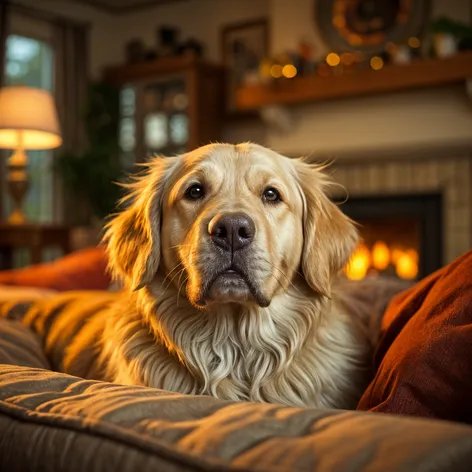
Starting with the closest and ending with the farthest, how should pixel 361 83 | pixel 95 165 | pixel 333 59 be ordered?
pixel 361 83 → pixel 333 59 → pixel 95 165

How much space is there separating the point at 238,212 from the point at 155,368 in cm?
40

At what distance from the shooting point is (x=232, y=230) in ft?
4.66

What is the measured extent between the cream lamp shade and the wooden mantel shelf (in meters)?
1.94

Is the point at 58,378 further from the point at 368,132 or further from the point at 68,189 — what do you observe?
the point at 68,189

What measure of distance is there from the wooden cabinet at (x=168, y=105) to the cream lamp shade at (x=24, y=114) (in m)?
2.36

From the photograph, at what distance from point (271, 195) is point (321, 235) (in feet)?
0.56

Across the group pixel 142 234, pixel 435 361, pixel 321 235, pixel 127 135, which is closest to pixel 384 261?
pixel 127 135

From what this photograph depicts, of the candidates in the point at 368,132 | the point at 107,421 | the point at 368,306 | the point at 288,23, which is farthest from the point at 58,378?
the point at 288,23

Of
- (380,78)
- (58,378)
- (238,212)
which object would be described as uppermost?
(380,78)

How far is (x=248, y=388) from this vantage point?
1526mm

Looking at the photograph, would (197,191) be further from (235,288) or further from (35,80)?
(35,80)

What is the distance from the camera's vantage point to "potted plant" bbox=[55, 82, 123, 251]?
739 centimetres

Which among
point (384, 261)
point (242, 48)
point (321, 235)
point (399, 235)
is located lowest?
point (384, 261)

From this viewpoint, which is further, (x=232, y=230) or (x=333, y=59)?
(x=333, y=59)
